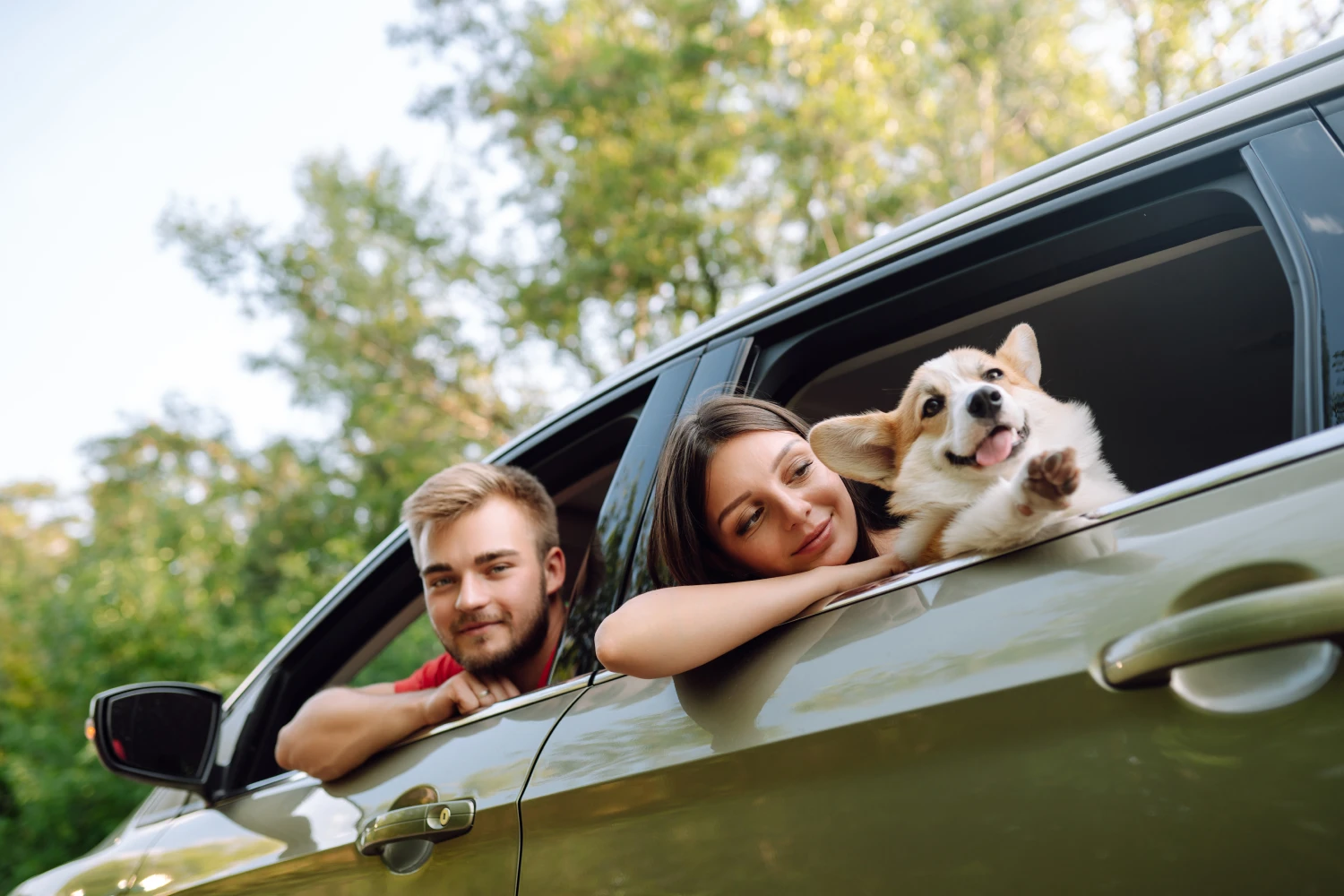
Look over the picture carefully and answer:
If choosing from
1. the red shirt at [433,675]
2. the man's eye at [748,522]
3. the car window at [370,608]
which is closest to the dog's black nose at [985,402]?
the man's eye at [748,522]

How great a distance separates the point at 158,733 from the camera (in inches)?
99.0

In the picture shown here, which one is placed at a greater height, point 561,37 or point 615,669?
point 561,37

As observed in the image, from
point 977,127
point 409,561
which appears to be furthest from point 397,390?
point 409,561

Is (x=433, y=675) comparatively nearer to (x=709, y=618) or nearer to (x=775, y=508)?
(x=775, y=508)

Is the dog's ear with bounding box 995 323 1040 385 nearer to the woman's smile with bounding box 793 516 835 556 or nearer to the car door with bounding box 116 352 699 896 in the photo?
the woman's smile with bounding box 793 516 835 556

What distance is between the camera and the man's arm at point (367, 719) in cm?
202

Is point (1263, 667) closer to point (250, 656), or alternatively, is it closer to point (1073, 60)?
point (250, 656)

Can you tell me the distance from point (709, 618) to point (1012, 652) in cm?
47

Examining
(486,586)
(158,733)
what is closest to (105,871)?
(158,733)

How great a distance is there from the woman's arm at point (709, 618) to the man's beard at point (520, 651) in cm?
74

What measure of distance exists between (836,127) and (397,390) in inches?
338

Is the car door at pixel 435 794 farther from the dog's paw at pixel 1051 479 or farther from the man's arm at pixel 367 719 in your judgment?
the dog's paw at pixel 1051 479

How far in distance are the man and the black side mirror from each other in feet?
1.47

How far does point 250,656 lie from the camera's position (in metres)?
10.1
